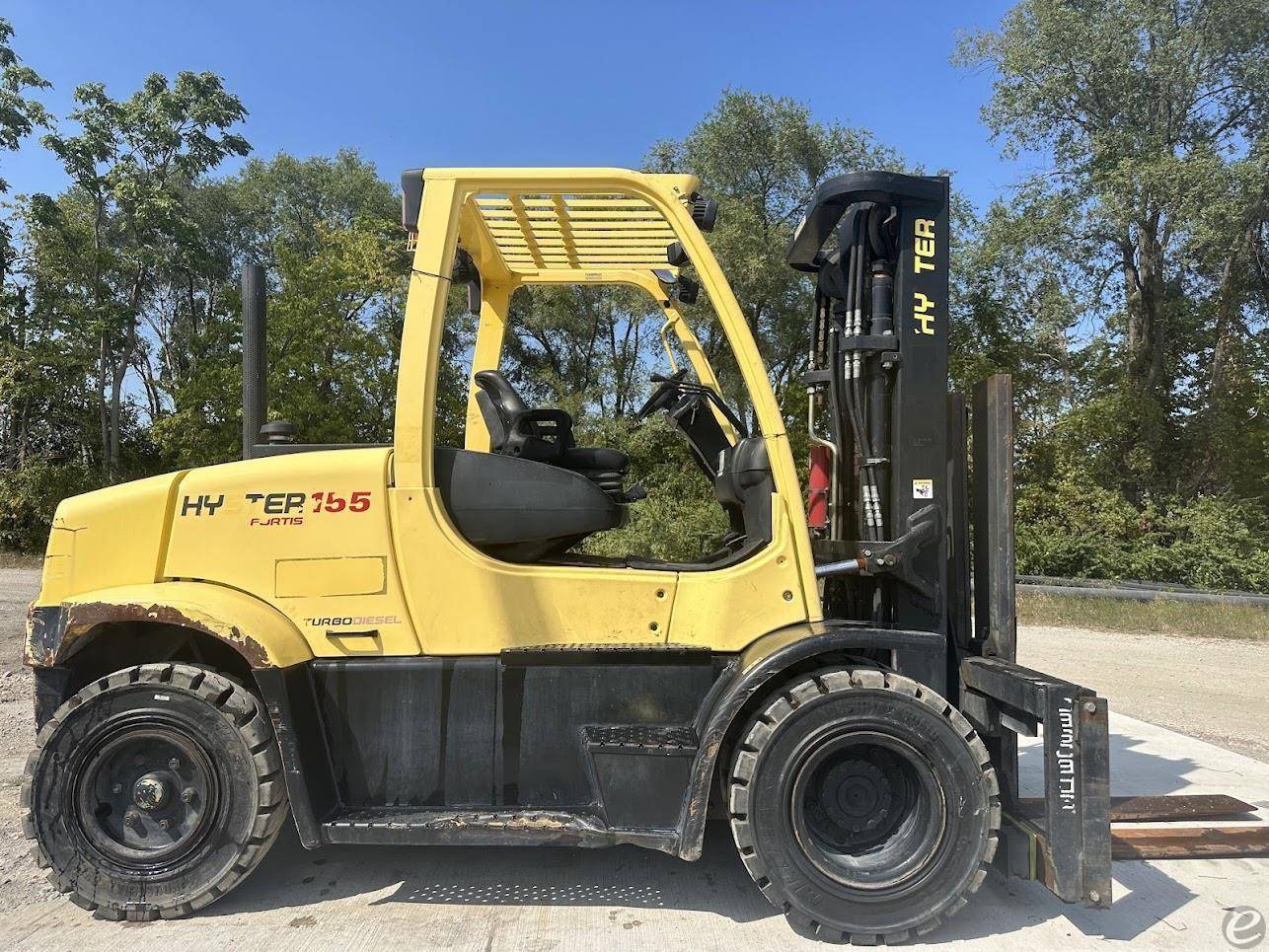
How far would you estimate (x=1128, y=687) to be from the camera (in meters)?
8.23

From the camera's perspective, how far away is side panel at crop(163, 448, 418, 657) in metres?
3.36

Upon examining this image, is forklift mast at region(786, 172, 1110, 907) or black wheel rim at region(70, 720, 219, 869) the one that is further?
forklift mast at region(786, 172, 1110, 907)

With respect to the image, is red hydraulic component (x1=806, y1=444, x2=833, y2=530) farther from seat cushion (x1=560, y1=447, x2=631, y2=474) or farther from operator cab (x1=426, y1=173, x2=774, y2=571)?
seat cushion (x1=560, y1=447, x2=631, y2=474)

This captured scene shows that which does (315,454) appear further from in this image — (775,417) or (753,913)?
(753,913)

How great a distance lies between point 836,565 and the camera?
356 cm

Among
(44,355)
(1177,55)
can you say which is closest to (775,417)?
(1177,55)

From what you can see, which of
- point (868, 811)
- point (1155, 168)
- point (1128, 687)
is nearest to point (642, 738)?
point (868, 811)

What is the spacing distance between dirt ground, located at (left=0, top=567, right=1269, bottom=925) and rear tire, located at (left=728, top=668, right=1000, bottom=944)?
3.05 m

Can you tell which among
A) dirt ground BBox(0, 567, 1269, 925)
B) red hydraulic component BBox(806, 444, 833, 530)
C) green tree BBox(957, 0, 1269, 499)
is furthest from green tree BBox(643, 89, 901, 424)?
red hydraulic component BBox(806, 444, 833, 530)

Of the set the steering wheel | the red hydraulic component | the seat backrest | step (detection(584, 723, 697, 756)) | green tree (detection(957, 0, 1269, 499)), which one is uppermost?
green tree (detection(957, 0, 1269, 499))

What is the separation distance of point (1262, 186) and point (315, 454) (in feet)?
62.1

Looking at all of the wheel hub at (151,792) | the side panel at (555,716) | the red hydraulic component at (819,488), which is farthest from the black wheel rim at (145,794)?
the red hydraulic component at (819,488)

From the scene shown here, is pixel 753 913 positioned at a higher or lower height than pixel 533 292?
lower

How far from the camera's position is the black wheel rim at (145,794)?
332 cm
